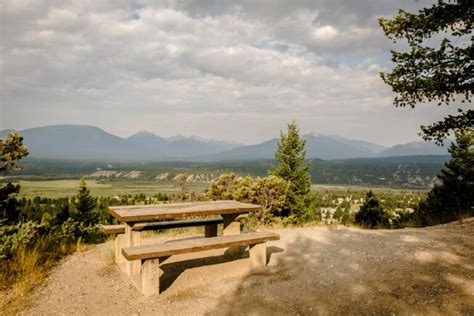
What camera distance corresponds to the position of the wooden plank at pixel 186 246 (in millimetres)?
5535

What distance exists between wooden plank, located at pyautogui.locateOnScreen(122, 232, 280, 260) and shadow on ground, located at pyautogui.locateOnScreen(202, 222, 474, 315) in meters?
0.70

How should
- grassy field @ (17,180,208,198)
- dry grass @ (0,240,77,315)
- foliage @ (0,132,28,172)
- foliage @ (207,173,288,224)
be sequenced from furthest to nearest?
1. grassy field @ (17,180,208,198)
2. foliage @ (207,173,288,224)
3. foliage @ (0,132,28,172)
4. dry grass @ (0,240,77,315)

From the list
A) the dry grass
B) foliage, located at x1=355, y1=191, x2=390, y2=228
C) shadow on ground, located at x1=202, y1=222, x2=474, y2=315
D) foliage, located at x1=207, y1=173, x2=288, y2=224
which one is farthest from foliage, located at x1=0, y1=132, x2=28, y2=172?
foliage, located at x1=355, y1=191, x2=390, y2=228

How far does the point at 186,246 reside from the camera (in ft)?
20.0

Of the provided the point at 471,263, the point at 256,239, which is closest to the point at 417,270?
the point at 471,263

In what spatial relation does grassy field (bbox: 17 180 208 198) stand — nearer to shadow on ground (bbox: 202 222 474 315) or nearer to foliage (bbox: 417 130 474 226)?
foliage (bbox: 417 130 474 226)

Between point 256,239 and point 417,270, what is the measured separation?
9.90ft

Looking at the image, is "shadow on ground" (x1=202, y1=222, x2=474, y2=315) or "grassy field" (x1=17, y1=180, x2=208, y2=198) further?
"grassy field" (x1=17, y1=180, x2=208, y2=198)

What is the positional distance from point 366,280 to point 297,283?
120cm

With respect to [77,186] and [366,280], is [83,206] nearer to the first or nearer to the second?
[366,280]

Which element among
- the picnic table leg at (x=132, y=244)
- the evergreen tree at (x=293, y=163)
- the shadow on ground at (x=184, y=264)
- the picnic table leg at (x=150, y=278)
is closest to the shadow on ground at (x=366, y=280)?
the shadow on ground at (x=184, y=264)

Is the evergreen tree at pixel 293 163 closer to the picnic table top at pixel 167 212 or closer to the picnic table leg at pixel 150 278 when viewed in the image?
Result: the picnic table top at pixel 167 212

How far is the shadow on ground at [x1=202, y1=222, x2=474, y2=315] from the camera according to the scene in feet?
16.3

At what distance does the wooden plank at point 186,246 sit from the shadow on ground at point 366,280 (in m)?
0.70
